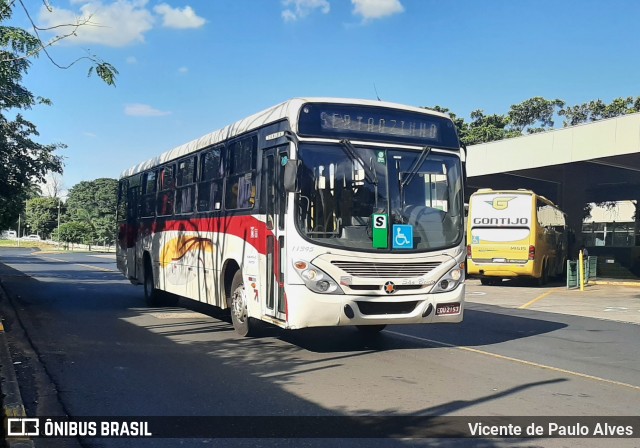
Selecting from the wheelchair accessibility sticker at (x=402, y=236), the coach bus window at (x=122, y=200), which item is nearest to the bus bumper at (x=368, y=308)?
the wheelchair accessibility sticker at (x=402, y=236)

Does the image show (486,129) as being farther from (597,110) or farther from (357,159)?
(357,159)

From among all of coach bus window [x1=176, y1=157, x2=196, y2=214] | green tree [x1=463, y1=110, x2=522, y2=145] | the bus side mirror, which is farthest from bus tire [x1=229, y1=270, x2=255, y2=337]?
green tree [x1=463, y1=110, x2=522, y2=145]

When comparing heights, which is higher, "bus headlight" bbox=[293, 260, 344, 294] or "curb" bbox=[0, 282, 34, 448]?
"bus headlight" bbox=[293, 260, 344, 294]

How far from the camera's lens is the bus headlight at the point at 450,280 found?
30.7ft

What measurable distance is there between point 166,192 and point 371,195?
23.8 feet

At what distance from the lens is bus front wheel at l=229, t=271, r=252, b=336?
10.6 meters

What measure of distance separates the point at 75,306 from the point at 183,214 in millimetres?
4217

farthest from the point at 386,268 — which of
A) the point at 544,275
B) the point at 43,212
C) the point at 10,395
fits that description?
the point at 43,212

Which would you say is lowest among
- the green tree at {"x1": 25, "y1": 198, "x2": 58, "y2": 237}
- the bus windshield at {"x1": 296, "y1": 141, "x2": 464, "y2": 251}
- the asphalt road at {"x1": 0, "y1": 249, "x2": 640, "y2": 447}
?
the asphalt road at {"x1": 0, "y1": 249, "x2": 640, "y2": 447}

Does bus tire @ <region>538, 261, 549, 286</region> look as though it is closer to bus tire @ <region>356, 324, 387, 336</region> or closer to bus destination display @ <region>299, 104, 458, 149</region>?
bus tire @ <region>356, 324, 387, 336</region>

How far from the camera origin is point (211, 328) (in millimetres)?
12062

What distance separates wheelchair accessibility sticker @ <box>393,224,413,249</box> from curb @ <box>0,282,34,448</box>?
499cm

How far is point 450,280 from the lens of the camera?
9492 mm

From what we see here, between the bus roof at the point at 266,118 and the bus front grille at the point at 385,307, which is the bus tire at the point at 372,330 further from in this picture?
the bus roof at the point at 266,118
